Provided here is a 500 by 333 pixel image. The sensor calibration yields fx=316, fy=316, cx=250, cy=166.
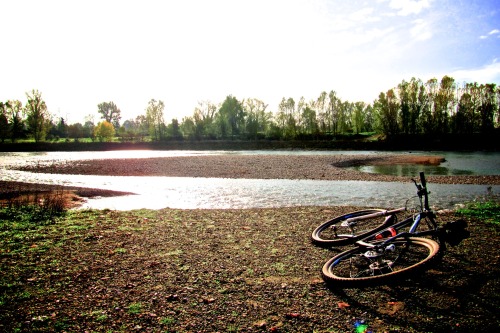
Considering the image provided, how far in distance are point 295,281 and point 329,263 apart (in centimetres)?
73

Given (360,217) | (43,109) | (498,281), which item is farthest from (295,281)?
(43,109)

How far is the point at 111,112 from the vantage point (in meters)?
157

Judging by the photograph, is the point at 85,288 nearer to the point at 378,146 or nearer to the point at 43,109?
the point at 378,146

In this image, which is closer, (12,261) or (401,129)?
(12,261)

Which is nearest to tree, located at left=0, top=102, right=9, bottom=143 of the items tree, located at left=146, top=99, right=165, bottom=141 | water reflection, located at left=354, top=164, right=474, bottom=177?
tree, located at left=146, top=99, right=165, bottom=141

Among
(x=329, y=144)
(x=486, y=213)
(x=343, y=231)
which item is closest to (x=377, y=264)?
(x=343, y=231)

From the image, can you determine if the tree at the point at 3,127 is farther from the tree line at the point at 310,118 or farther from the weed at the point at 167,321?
the weed at the point at 167,321

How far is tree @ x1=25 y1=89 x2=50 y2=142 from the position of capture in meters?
90.8

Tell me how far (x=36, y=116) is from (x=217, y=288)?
105625mm

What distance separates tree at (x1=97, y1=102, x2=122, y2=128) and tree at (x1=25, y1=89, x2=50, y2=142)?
2491 inches

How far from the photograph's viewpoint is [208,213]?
12.9 m

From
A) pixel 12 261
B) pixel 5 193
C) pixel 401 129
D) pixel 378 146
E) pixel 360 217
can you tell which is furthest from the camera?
pixel 401 129

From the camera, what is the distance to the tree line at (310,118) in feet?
272

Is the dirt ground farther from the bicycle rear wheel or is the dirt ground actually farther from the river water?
the river water
